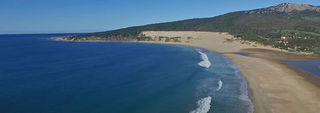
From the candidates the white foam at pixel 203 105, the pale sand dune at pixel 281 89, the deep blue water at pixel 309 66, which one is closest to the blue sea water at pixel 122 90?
the white foam at pixel 203 105

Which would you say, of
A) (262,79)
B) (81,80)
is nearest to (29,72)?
(81,80)

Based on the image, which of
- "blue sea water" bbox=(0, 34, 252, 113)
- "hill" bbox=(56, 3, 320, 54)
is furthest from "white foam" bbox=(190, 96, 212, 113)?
"hill" bbox=(56, 3, 320, 54)

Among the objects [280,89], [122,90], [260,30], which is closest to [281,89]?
[280,89]

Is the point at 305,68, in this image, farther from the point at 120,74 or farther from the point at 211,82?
the point at 120,74

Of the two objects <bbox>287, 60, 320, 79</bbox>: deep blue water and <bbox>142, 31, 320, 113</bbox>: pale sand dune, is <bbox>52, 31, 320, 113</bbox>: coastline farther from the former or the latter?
<bbox>287, 60, 320, 79</bbox>: deep blue water

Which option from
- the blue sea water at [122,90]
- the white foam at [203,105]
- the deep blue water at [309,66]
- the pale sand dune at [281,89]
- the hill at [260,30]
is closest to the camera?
the white foam at [203,105]

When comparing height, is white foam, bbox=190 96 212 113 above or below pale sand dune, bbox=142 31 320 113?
below

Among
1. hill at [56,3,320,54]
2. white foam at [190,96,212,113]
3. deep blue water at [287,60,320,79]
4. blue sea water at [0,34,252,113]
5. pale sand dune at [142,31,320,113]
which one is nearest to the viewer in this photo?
white foam at [190,96,212,113]

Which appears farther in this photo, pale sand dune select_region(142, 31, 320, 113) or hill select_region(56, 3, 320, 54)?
hill select_region(56, 3, 320, 54)

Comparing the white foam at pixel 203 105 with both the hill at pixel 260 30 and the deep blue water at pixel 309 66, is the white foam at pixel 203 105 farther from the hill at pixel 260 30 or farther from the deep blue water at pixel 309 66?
the hill at pixel 260 30
